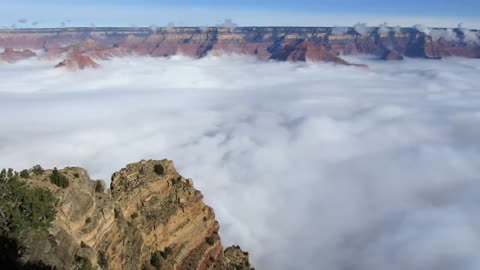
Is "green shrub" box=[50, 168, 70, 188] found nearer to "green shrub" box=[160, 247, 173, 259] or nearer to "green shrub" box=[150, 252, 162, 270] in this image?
"green shrub" box=[150, 252, 162, 270]

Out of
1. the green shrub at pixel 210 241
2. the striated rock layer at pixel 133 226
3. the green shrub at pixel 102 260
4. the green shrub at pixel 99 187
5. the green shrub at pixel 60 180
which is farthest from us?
the green shrub at pixel 210 241

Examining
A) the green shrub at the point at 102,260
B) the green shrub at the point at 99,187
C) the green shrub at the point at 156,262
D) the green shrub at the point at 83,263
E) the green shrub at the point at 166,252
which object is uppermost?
the green shrub at the point at 99,187

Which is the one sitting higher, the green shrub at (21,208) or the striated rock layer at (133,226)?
the green shrub at (21,208)

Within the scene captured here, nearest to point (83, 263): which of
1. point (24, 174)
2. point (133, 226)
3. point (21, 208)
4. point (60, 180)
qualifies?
point (21, 208)

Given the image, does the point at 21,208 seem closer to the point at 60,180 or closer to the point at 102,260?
the point at 60,180

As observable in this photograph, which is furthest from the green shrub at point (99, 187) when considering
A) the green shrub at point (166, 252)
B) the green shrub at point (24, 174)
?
the green shrub at point (166, 252)

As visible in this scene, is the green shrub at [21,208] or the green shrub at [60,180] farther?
the green shrub at [60,180]

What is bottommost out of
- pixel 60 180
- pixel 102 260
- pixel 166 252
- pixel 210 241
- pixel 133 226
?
pixel 210 241

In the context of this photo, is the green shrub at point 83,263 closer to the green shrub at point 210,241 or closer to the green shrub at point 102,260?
the green shrub at point 102,260
